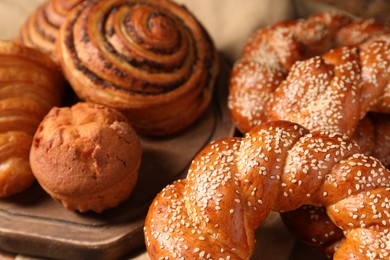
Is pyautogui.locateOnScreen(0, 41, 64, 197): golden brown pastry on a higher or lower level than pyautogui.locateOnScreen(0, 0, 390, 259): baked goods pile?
higher

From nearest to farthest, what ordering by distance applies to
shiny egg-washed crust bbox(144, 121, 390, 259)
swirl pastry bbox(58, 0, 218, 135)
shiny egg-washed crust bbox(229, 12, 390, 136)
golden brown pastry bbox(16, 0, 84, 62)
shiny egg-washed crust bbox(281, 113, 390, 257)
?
shiny egg-washed crust bbox(144, 121, 390, 259) → shiny egg-washed crust bbox(281, 113, 390, 257) → shiny egg-washed crust bbox(229, 12, 390, 136) → swirl pastry bbox(58, 0, 218, 135) → golden brown pastry bbox(16, 0, 84, 62)

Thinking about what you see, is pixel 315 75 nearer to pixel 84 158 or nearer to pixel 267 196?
pixel 267 196

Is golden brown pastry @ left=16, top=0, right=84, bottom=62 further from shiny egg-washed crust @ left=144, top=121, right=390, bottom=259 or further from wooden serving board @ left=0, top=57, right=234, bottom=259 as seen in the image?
shiny egg-washed crust @ left=144, top=121, right=390, bottom=259

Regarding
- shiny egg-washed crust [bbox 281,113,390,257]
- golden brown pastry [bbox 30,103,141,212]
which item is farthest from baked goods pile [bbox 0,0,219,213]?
shiny egg-washed crust [bbox 281,113,390,257]

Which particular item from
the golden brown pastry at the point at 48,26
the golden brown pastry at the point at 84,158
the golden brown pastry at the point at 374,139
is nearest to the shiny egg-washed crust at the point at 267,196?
the golden brown pastry at the point at 84,158

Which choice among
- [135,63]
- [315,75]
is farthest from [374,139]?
[135,63]

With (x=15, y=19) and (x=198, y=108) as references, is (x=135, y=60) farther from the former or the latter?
(x=15, y=19)
